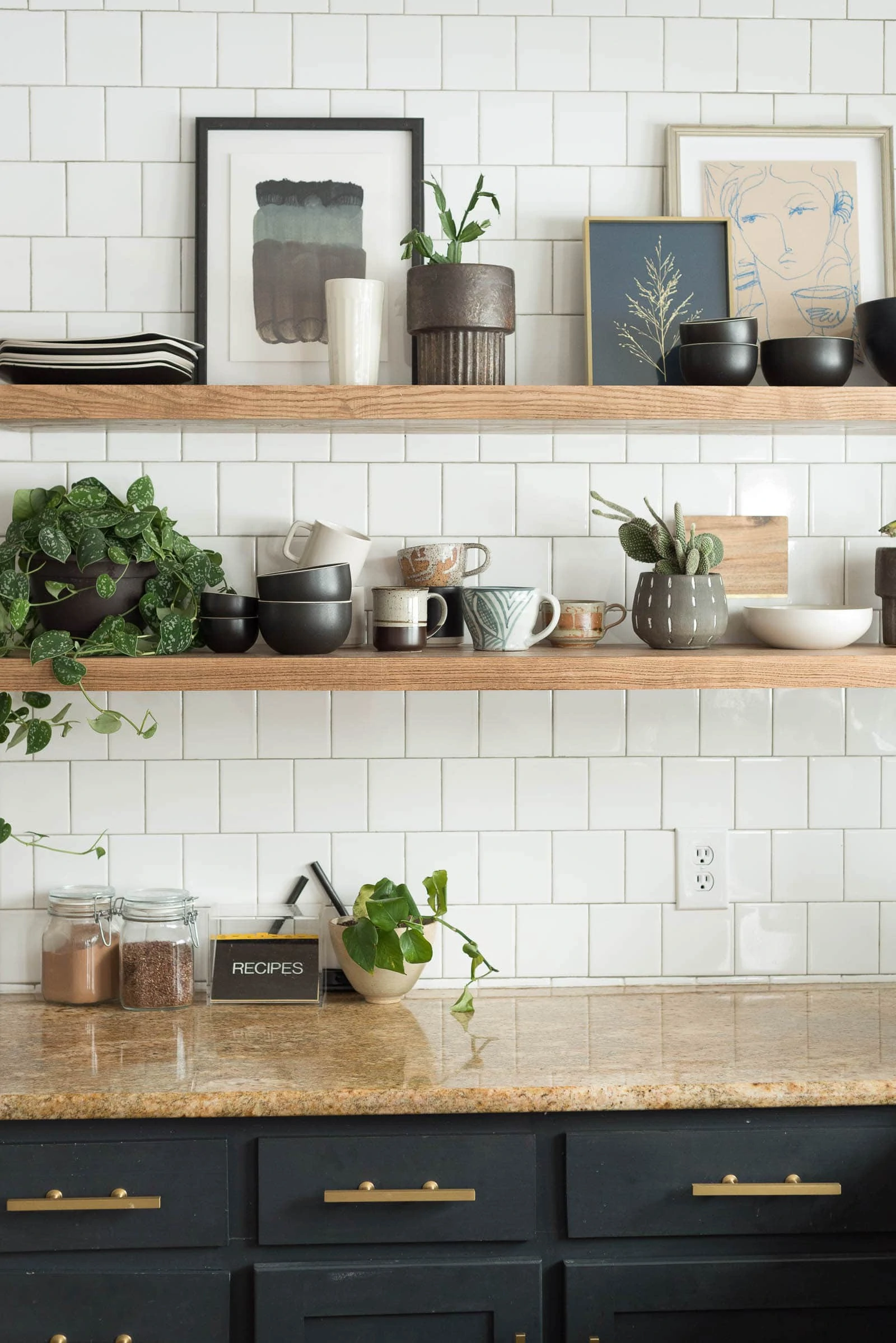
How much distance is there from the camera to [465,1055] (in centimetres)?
175

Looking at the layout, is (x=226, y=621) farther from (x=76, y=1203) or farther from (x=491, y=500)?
(x=76, y=1203)

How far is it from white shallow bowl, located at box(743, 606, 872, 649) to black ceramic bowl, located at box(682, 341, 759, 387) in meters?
0.37

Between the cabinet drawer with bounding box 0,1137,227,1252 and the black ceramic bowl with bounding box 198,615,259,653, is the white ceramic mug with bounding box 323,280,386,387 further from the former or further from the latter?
the cabinet drawer with bounding box 0,1137,227,1252

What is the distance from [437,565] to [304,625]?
0.28m

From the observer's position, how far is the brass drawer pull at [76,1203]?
1582mm

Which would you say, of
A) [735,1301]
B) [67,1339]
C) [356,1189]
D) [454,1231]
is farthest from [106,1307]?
[735,1301]

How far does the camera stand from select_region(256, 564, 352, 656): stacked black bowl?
5.89 feet

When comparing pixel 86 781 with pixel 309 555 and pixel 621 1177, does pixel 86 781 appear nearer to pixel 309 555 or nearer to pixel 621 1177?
pixel 309 555

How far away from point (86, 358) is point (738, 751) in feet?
4.19

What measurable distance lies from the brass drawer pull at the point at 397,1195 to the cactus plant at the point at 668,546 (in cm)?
98

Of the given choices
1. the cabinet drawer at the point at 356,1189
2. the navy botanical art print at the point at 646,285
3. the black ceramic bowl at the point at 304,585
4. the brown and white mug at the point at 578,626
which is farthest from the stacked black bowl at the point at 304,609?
the cabinet drawer at the point at 356,1189


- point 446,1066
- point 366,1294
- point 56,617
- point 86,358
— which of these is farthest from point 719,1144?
point 86,358

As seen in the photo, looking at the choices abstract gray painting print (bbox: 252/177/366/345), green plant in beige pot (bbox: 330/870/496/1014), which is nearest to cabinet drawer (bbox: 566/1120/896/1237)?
green plant in beige pot (bbox: 330/870/496/1014)

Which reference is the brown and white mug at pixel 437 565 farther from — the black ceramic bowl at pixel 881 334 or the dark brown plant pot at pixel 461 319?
the black ceramic bowl at pixel 881 334
